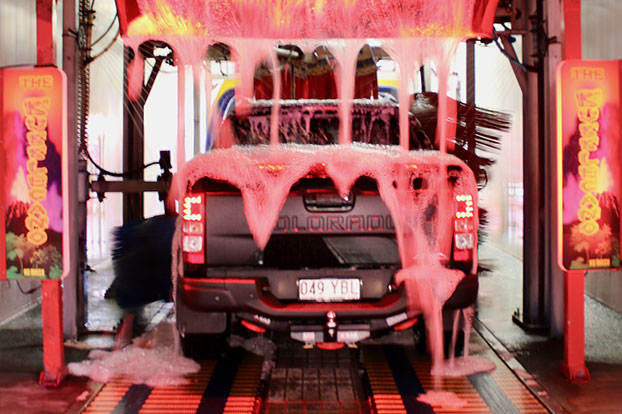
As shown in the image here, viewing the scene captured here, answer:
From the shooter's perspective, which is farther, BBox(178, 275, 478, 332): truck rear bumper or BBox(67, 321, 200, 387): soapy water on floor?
BBox(67, 321, 200, 387): soapy water on floor

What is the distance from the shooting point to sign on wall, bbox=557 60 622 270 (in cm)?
418

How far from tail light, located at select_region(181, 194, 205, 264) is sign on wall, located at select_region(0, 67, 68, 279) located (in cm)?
91

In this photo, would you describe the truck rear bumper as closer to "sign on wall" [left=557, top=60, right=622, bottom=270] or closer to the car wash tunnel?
the car wash tunnel

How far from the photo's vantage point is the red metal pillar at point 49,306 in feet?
14.1

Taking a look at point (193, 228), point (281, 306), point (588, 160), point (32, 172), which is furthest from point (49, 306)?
point (588, 160)

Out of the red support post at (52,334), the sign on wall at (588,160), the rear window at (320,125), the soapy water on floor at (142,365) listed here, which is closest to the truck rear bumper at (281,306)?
the soapy water on floor at (142,365)

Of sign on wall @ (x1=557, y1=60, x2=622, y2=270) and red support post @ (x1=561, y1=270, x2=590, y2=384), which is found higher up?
sign on wall @ (x1=557, y1=60, x2=622, y2=270)

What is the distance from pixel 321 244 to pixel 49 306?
1872mm

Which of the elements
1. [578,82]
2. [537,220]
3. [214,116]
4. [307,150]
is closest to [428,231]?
[307,150]

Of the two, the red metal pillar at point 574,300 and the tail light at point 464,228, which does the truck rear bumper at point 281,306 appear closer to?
the tail light at point 464,228

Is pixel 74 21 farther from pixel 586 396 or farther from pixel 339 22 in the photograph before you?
pixel 586 396

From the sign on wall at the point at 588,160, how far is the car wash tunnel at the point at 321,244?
0.01 metres

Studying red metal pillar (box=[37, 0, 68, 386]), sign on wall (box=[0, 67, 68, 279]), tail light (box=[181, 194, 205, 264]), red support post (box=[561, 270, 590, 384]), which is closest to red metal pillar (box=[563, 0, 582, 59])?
red support post (box=[561, 270, 590, 384])

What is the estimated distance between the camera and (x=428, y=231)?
3.89m
